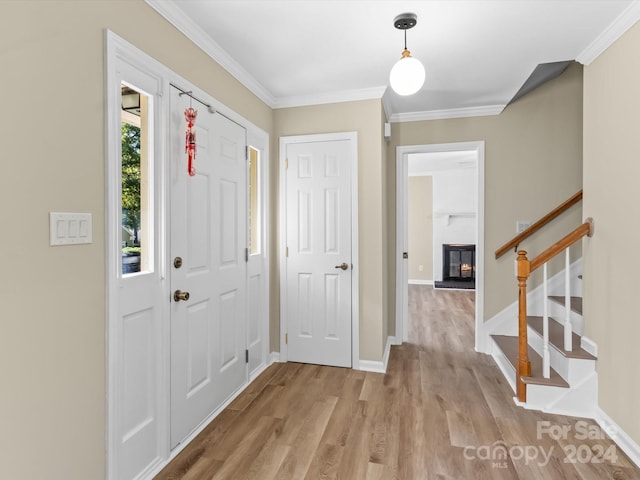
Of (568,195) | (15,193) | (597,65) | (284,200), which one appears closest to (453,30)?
(597,65)

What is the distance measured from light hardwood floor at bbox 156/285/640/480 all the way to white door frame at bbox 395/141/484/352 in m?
0.69

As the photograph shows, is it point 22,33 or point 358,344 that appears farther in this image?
point 358,344

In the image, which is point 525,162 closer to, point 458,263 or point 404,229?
point 404,229

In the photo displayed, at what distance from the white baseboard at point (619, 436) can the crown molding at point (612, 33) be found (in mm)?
2315

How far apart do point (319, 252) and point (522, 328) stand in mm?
1708

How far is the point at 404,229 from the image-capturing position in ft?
12.9

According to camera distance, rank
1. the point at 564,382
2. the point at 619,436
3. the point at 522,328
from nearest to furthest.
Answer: the point at 619,436
the point at 564,382
the point at 522,328

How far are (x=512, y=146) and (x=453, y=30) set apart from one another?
5.81ft

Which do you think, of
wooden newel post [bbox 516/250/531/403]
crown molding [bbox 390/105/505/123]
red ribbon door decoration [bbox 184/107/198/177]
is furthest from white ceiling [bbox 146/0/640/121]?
wooden newel post [bbox 516/250/531/403]

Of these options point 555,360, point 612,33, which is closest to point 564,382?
point 555,360

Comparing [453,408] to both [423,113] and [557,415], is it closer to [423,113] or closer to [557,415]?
[557,415]

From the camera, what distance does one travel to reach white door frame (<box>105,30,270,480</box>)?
1.54m

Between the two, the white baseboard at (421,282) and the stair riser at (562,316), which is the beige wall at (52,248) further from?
the white baseboard at (421,282)

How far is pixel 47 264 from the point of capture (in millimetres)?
1302
